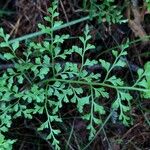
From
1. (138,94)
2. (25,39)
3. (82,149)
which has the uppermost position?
(25,39)

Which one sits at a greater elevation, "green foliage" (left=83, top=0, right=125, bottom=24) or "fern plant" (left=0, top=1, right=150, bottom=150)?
"green foliage" (left=83, top=0, right=125, bottom=24)

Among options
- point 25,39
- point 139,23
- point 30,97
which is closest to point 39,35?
point 25,39

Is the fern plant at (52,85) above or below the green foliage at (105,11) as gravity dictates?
below

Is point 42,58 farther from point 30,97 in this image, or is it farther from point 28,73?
point 30,97

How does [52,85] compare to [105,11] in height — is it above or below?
below

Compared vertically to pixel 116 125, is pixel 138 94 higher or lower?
higher

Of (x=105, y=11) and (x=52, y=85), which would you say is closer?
(x=52, y=85)

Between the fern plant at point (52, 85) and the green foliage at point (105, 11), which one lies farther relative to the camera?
the green foliage at point (105, 11)

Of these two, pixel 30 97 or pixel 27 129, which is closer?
pixel 30 97

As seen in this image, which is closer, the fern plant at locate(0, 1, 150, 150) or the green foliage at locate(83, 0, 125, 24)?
the fern plant at locate(0, 1, 150, 150)
